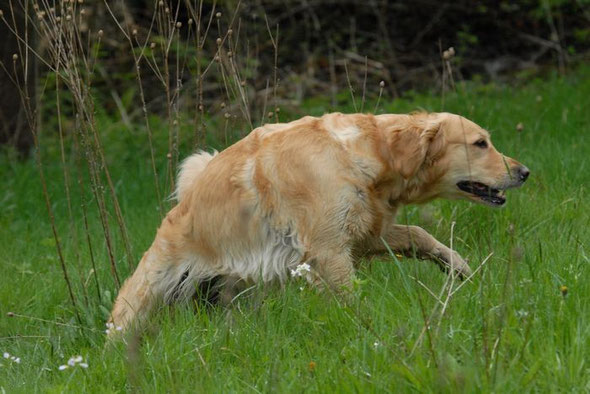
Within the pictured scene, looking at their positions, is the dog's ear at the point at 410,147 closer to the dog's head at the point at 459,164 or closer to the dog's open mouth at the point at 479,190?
the dog's head at the point at 459,164

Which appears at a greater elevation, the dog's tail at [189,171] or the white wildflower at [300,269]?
the white wildflower at [300,269]

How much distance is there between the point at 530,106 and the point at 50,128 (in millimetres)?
5879

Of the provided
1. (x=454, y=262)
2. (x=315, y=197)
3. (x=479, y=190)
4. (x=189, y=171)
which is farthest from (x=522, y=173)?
(x=189, y=171)

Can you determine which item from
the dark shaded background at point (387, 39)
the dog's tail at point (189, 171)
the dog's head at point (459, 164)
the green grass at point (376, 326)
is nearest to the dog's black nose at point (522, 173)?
the dog's head at point (459, 164)

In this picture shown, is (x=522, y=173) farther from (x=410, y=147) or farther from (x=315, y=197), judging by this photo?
(x=315, y=197)

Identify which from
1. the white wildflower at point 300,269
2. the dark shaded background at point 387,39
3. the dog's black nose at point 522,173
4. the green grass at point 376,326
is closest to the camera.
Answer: the green grass at point 376,326

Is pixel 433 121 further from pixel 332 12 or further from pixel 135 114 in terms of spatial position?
pixel 332 12

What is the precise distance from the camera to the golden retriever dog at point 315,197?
4.63m

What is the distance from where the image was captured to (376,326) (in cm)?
384

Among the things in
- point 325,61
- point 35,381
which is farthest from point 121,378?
point 325,61

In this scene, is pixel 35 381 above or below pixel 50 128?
above

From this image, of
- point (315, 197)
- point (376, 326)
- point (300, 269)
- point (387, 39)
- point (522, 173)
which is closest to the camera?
point (376, 326)

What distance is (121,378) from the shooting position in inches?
154

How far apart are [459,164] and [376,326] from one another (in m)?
1.38
